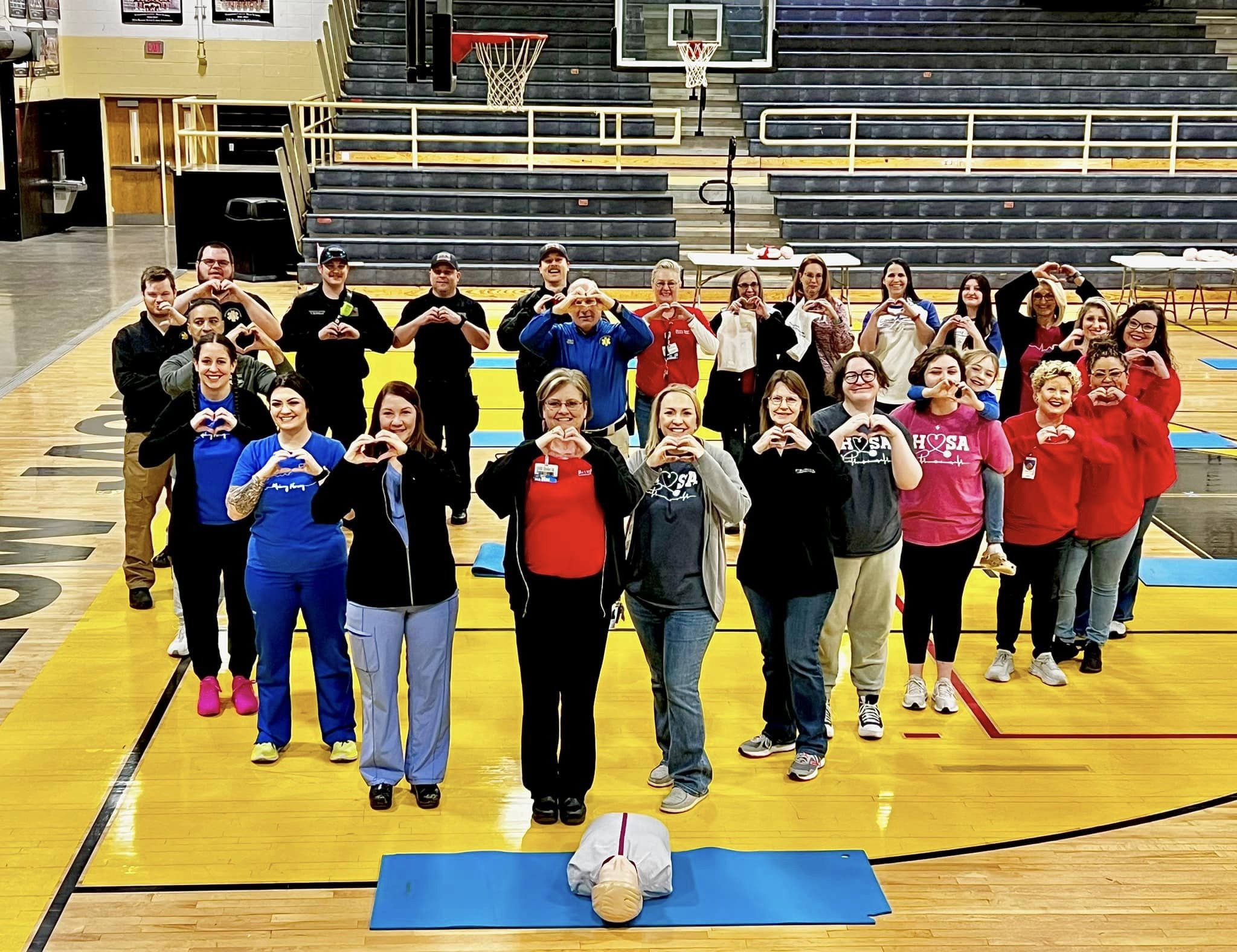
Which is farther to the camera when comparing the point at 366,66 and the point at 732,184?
the point at 366,66

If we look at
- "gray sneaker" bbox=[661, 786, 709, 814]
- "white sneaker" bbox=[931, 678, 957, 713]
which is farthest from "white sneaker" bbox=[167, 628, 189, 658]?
"white sneaker" bbox=[931, 678, 957, 713]

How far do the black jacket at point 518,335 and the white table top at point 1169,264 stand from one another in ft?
33.3

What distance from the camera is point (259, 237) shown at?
18.9m

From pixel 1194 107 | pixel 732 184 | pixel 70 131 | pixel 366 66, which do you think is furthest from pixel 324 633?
pixel 70 131

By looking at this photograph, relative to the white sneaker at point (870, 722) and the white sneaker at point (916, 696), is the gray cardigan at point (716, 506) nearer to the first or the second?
the white sneaker at point (870, 722)

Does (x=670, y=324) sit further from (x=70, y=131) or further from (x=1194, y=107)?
(x=70, y=131)

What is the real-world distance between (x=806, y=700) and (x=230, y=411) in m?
2.53

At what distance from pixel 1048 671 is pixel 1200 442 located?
17.5ft

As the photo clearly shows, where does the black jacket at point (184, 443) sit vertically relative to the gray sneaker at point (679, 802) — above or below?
above

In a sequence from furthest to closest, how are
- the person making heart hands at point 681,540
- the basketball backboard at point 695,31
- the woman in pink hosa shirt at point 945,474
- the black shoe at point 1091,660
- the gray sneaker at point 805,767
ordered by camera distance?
the basketball backboard at point 695,31, the black shoe at point 1091,660, the woman in pink hosa shirt at point 945,474, the gray sneaker at point 805,767, the person making heart hands at point 681,540

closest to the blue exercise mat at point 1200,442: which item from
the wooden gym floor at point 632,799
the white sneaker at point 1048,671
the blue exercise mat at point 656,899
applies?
the wooden gym floor at point 632,799

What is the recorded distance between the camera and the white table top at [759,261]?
607 inches

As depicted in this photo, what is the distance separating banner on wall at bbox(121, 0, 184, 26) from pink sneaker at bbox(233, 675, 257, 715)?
21.7m

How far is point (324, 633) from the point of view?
17.5 feet
